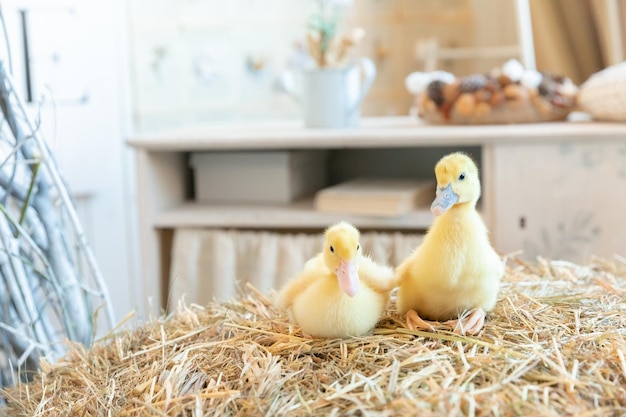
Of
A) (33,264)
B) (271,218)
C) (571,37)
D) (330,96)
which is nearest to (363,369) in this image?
(33,264)

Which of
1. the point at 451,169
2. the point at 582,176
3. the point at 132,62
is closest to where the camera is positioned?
the point at 451,169

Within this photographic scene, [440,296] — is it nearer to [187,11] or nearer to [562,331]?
[562,331]

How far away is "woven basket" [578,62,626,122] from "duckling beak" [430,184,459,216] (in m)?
0.89

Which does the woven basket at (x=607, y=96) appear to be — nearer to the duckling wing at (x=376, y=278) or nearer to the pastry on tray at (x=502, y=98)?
the pastry on tray at (x=502, y=98)

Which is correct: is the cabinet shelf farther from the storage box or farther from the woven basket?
the woven basket

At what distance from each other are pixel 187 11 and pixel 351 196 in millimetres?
889

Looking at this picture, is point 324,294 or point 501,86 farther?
point 501,86

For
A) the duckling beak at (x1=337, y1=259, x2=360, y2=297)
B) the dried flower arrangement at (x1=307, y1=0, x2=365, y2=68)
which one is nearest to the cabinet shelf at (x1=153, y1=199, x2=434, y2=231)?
the dried flower arrangement at (x1=307, y1=0, x2=365, y2=68)

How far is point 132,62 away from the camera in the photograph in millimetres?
2043

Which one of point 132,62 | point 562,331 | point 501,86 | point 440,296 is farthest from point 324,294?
point 132,62

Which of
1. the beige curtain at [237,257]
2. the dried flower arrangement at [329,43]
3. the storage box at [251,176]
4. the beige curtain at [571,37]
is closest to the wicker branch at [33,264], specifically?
the beige curtain at [237,257]

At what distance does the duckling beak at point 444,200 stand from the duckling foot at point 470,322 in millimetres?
105

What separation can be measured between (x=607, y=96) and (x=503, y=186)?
→ 25cm

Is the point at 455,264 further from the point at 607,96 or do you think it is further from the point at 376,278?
the point at 607,96
